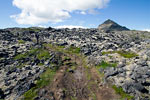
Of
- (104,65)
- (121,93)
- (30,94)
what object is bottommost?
(30,94)

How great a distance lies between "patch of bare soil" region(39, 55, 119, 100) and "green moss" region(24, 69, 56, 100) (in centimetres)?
171

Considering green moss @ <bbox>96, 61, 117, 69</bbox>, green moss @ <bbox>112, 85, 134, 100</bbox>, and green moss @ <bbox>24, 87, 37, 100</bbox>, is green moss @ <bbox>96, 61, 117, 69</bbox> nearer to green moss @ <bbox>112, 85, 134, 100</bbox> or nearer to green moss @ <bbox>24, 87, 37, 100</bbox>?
green moss @ <bbox>112, 85, 134, 100</bbox>

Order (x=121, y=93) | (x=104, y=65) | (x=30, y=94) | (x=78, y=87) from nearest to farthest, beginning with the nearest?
(x=121, y=93) < (x=30, y=94) < (x=78, y=87) < (x=104, y=65)

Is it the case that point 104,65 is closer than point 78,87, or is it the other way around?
point 78,87

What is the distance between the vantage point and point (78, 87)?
143 feet

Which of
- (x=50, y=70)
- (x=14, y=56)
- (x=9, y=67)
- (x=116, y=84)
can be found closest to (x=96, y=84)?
(x=116, y=84)

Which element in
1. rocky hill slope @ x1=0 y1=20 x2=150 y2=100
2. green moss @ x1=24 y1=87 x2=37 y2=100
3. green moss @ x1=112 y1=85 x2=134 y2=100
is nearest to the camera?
green moss @ x1=112 y1=85 x2=134 y2=100

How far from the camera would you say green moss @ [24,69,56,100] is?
1526 inches

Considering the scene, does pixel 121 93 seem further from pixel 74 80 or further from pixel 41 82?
pixel 41 82

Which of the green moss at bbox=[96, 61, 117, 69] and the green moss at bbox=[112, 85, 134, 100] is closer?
the green moss at bbox=[112, 85, 134, 100]

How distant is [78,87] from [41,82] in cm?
1324

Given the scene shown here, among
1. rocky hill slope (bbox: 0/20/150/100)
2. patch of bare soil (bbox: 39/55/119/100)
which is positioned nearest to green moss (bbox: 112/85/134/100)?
rocky hill slope (bbox: 0/20/150/100)

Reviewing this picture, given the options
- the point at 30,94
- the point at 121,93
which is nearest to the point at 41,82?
the point at 30,94

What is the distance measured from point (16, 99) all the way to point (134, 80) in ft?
123
